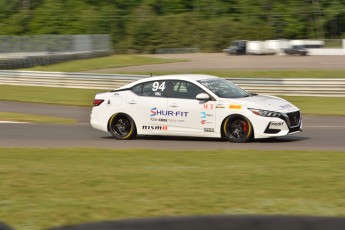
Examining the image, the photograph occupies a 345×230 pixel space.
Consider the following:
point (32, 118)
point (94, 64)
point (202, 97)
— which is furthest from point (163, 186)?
point (94, 64)

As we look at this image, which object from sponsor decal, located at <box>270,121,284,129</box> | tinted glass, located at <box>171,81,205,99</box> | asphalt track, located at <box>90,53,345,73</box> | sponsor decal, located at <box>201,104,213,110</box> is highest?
asphalt track, located at <box>90,53,345,73</box>

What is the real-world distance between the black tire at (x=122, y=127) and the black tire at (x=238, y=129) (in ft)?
6.61

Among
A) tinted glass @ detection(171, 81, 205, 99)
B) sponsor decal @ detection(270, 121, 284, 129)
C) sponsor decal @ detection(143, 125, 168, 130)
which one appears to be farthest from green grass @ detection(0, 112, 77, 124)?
sponsor decal @ detection(270, 121, 284, 129)

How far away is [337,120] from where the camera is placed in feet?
63.9

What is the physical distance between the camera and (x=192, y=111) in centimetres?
1489

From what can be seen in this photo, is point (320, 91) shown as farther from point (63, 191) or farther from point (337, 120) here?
point (63, 191)

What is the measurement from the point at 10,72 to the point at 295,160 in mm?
26654

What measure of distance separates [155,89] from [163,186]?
7284mm

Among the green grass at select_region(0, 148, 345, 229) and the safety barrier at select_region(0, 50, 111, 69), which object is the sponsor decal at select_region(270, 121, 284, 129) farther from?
the safety barrier at select_region(0, 50, 111, 69)

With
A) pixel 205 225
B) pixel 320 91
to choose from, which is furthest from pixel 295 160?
pixel 320 91

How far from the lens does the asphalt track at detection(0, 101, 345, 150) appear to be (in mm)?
14227

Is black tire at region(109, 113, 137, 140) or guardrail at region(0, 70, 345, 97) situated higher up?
guardrail at region(0, 70, 345, 97)

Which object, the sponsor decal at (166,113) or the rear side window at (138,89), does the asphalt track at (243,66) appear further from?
the sponsor decal at (166,113)

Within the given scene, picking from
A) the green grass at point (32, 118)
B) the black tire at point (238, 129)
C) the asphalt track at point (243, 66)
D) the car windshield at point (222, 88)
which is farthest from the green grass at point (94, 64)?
the black tire at point (238, 129)
